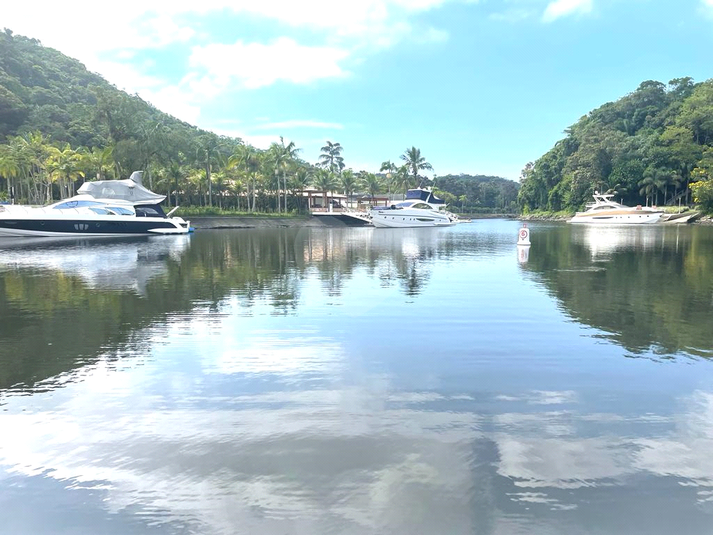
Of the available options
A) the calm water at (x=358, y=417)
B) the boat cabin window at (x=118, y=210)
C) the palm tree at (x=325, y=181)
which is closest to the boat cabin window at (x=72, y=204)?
the boat cabin window at (x=118, y=210)

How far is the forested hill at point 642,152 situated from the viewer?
82688mm

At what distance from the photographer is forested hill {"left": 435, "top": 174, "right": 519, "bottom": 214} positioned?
155 m

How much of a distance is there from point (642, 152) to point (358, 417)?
104437 millimetres

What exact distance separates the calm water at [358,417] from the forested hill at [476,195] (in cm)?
13888

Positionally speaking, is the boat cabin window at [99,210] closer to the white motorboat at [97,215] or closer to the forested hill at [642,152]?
the white motorboat at [97,215]

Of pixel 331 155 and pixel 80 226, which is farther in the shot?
pixel 331 155

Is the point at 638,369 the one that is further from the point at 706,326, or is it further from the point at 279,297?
the point at 279,297

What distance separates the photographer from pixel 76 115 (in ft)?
273

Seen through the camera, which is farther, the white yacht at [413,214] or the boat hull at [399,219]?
the white yacht at [413,214]

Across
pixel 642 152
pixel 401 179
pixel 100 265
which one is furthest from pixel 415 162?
pixel 100 265

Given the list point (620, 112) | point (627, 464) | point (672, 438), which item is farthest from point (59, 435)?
point (620, 112)

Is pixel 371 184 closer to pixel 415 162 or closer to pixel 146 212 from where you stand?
pixel 415 162

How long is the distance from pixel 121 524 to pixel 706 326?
37.2 ft

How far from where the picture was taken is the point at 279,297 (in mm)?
13406
